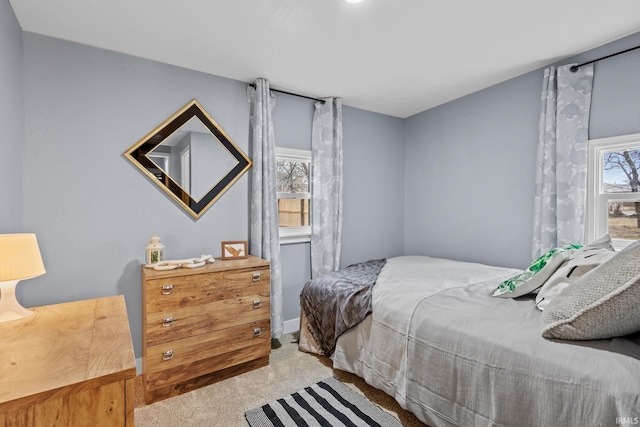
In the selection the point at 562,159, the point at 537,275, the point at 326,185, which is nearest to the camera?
the point at 537,275

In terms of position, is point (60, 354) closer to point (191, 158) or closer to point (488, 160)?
point (191, 158)

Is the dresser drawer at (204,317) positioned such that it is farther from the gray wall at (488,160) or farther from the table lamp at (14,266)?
the gray wall at (488,160)

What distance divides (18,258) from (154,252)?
2.93 ft

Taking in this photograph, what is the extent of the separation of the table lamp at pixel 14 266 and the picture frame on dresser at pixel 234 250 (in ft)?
4.02

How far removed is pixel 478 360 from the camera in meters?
1.44

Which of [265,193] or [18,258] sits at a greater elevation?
[265,193]

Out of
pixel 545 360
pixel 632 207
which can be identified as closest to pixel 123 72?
pixel 545 360

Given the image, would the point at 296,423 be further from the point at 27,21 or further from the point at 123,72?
the point at 27,21

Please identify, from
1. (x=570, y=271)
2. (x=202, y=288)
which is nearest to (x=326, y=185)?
(x=202, y=288)

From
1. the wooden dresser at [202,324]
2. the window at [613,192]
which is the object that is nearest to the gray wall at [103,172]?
the wooden dresser at [202,324]

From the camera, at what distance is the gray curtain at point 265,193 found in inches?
112

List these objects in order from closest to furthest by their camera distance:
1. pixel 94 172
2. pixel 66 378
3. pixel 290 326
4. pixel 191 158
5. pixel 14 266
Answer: pixel 66 378, pixel 14 266, pixel 94 172, pixel 191 158, pixel 290 326

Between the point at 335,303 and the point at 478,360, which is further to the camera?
the point at 335,303

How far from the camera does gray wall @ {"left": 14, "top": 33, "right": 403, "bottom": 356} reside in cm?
210
